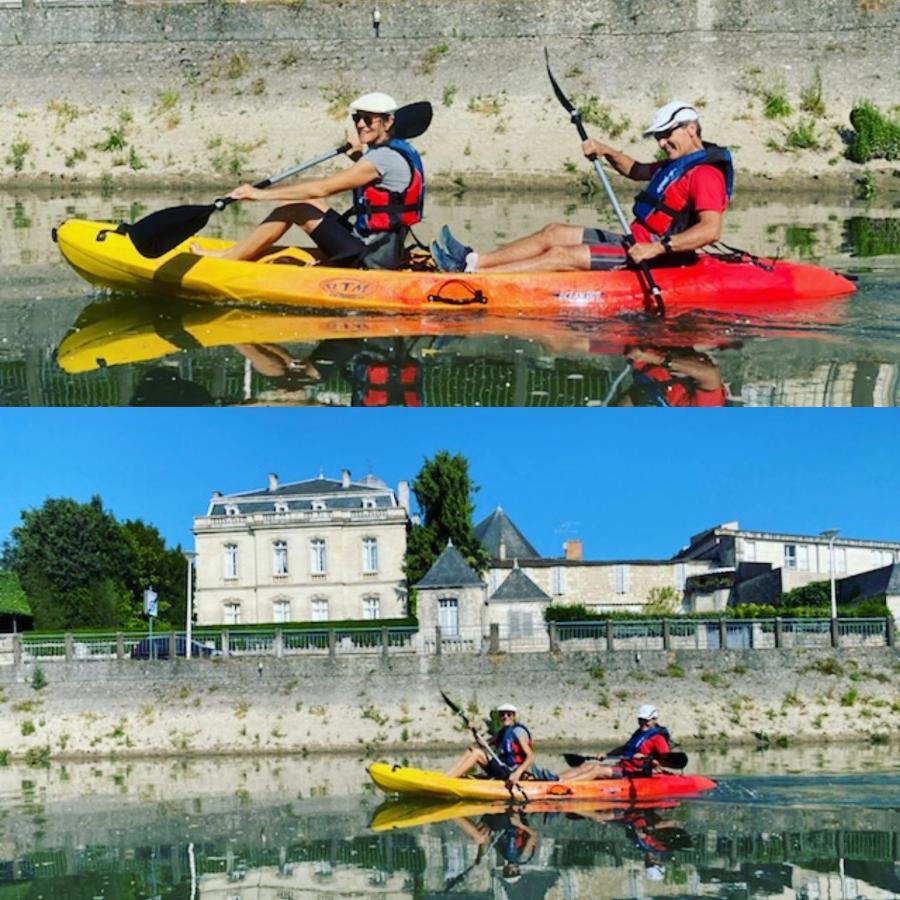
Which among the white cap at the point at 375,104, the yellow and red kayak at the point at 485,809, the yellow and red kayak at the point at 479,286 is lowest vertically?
the yellow and red kayak at the point at 485,809

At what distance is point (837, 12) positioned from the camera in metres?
38.3

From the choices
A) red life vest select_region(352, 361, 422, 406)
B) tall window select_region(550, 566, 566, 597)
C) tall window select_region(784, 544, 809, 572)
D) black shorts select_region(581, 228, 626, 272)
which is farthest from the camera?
tall window select_region(550, 566, 566, 597)

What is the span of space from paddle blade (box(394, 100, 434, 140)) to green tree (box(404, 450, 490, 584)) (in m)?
26.1

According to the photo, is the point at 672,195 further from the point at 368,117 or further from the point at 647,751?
the point at 647,751

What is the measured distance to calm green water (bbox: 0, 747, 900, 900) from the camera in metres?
13.2

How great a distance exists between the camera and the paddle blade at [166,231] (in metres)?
17.3

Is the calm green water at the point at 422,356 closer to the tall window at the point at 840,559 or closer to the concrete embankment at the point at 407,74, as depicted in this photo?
the concrete embankment at the point at 407,74

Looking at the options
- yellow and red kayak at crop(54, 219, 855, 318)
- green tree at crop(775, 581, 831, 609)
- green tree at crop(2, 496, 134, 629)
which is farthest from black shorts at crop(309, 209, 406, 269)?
green tree at crop(2, 496, 134, 629)

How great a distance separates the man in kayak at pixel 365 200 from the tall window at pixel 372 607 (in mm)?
26562

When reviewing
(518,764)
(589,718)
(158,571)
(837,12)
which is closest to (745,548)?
(837,12)

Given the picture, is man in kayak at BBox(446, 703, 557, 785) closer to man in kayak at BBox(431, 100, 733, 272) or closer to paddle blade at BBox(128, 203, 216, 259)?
man in kayak at BBox(431, 100, 733, 272)

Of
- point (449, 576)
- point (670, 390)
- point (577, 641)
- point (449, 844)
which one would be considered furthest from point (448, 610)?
point (670, 390)

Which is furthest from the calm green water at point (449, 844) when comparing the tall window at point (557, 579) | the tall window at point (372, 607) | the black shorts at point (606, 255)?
the tall window at point (557, 579)

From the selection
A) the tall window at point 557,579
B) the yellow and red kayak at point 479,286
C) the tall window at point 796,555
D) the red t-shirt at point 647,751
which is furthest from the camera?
the tall window at point 557,579
